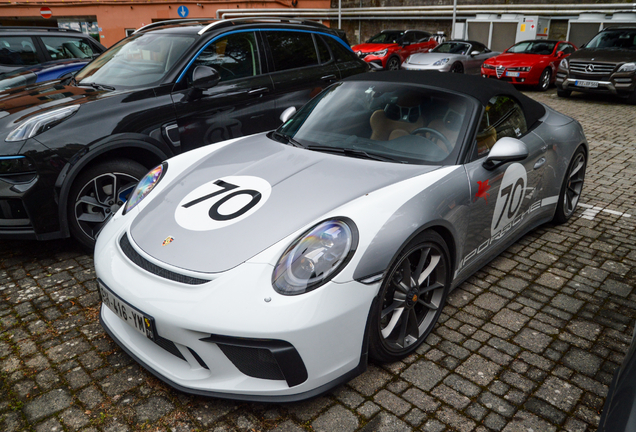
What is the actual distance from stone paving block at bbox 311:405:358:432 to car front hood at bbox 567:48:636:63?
11923mm

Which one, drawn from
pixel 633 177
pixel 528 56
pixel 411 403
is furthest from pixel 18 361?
pixel 528 56

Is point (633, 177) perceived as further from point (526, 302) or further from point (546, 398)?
point (546, 398)

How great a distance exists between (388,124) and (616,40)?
11859mm

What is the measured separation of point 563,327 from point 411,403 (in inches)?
52.1

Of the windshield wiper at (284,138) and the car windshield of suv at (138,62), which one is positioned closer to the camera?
the windshield wiper at (284,138)

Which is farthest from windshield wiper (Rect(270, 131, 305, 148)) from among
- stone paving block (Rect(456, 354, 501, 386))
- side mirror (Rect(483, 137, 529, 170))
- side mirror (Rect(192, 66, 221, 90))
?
stone paving block (Rect(456, 354, 501, 386))

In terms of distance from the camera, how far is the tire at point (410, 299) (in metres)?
2.56

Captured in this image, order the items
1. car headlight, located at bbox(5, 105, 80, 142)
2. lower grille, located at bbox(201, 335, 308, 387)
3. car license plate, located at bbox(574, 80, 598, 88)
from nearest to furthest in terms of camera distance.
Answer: lower grille, located at bbox(201, 335, 308, 387) → car headlight, located at bbox(5, 105, 80, 142) → car license plate, located at bbox(574, 80, 598, 88)

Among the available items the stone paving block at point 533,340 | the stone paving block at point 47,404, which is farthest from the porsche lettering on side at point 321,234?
the stone paving block at point 533,340

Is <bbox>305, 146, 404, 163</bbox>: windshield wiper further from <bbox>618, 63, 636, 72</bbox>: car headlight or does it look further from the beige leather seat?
<bbox>618, 63, 636, 72</bbox>: car headlight

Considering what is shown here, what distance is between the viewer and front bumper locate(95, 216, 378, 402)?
2.17 metres

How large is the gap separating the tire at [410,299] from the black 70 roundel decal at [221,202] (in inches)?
32.7

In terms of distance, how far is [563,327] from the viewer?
10.5 ft

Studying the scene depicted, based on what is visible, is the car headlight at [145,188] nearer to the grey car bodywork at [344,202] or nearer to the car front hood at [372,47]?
the grey car bodywork at [344,202]
